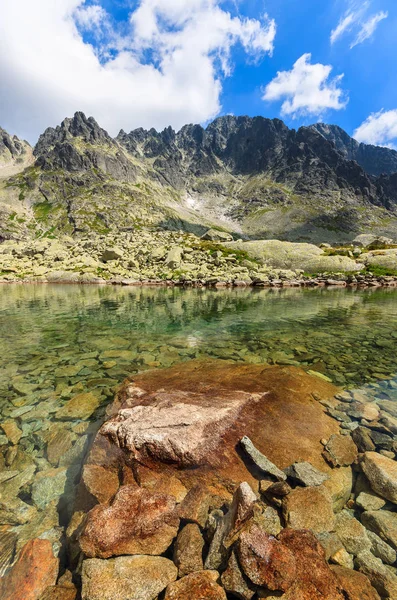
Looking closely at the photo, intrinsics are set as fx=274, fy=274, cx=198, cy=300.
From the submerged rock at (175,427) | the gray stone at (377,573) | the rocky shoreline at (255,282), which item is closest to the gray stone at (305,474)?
the gray stone at (377,573)

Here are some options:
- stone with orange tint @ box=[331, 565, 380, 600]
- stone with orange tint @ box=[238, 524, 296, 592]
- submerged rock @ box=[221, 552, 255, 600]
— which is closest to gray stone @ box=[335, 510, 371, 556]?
stone with orange tint @ box=[331, 565, 380, 600]

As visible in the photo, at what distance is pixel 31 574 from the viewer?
3.60m

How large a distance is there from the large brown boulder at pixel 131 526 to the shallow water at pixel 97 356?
1141mm

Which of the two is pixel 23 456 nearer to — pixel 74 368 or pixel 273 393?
pixel 74 368

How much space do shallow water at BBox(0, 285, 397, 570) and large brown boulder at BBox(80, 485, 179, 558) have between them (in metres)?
1.14

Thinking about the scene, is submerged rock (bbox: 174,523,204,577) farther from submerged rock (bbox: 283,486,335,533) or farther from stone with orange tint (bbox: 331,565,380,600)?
stone with orange tint (bbox: 331,565,380,600)

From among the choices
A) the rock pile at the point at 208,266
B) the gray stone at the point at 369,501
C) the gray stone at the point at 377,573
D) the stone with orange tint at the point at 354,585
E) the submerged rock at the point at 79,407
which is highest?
the rock pile at the point at 208,266

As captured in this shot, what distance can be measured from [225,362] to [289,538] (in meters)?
7.74

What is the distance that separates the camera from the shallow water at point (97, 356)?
5.63 m

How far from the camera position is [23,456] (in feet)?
20.7

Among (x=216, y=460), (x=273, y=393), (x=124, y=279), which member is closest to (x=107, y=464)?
(x=216, y=460)

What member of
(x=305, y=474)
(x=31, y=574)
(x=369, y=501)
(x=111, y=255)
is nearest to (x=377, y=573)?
(x=369, y=501)

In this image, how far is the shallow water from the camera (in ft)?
18.5

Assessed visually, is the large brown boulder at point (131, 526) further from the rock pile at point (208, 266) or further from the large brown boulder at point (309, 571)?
the rock pile at point (208, 266)
